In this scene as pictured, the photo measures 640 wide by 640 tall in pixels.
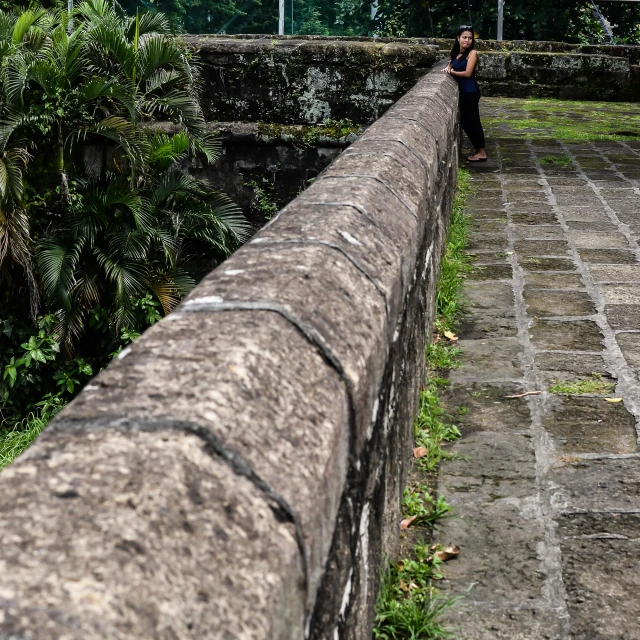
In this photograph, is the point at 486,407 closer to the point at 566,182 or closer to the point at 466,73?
the point at 566,182

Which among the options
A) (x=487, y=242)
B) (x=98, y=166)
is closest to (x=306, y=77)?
(x=98, y=166)

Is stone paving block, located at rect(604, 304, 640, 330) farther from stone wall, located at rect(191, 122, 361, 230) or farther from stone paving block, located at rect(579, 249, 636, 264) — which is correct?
stone wall, located at rect(191, 122, 361, 230)

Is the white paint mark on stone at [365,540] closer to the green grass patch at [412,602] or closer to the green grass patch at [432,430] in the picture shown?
the green grass patch at [412,602]

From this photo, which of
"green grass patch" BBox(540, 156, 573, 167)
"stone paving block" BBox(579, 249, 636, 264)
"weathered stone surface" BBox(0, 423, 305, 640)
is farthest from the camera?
"green grass patch" BBox(540, 156, 573, 167)

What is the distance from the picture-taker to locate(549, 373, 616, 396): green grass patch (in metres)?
3.25

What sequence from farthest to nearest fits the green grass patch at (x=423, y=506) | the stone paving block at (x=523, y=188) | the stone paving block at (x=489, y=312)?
1. the stone paving block at (x=523, y=188)
2. the stone paving block at (x=489, y=312)
3. the green grass patch at (x=423, y=506)

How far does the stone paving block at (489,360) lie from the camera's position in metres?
3.44

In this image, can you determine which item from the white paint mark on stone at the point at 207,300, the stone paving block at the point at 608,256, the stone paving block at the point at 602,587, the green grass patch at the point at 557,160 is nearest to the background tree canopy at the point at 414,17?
the green grass patch at the point at 557,160

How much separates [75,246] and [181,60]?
7.20 ft

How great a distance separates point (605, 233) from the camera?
558 cm

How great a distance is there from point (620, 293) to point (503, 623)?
2726 mm

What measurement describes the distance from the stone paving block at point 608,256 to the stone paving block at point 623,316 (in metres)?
0.81

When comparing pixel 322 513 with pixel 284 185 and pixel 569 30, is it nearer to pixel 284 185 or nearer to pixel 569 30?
pixel 284 185

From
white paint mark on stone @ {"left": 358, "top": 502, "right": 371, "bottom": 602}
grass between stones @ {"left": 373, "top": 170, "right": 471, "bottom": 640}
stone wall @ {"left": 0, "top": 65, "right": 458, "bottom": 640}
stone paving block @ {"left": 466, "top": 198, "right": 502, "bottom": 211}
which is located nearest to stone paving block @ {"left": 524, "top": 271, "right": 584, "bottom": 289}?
grass between stones @ {"left": 373, "top": 170, "right": 471, "bottom": 640}
